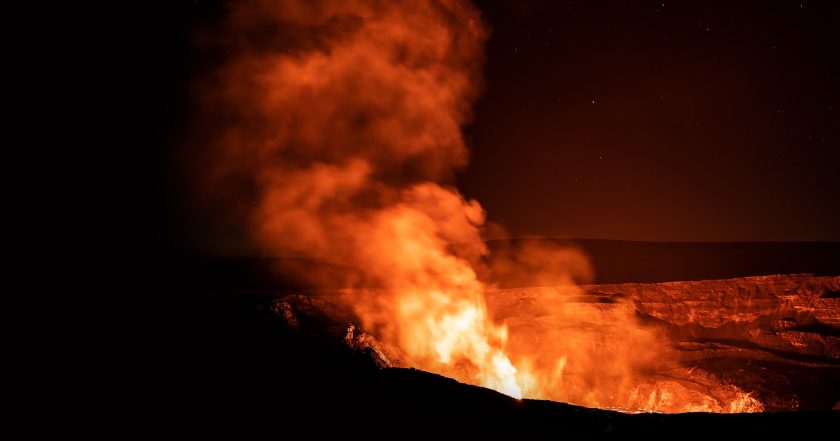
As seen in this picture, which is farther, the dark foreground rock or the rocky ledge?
the rocky ledge

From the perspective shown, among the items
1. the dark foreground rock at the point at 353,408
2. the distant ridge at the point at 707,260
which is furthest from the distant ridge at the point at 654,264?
the dark foreground rock at the point at 353,408

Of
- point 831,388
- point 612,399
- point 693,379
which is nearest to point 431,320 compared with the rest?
point 612,399

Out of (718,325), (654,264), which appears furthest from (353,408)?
(654,264)

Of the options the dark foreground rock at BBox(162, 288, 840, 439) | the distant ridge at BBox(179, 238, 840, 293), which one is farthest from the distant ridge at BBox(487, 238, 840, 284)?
the dark foreground rock at BBox(162, 288, 840, 439)

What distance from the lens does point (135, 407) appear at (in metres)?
4.50

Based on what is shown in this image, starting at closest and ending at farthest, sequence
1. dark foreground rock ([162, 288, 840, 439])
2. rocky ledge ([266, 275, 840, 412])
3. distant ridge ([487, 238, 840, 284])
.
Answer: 1. dark foreground rock ([162, 288, 840, 439])
2. rocky ledge ([266, 275, 840, 412])
3. distant ridge ([487, 238, 840, 284])

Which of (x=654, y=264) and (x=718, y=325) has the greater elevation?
(x=654, y=264)

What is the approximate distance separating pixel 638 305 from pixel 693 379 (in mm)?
2315

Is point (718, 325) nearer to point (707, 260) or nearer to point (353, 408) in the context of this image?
point (707, 260)

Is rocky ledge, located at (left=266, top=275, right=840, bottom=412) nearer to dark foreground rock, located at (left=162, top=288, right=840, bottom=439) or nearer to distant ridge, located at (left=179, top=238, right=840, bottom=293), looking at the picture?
distant ridge, located at (left=179, top=238, right=840, bottom=293)

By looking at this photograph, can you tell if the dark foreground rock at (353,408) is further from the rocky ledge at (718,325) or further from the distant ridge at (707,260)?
the distant ridge at (707,260)

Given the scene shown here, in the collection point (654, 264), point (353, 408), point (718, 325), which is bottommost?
point (353, 408)

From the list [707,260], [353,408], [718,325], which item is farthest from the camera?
[707,260]

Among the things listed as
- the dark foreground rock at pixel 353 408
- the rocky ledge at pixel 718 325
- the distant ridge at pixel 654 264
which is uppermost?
the distant ridge at pixel 654 264
